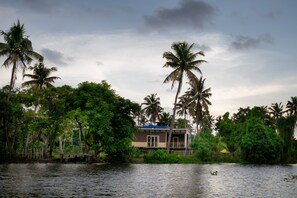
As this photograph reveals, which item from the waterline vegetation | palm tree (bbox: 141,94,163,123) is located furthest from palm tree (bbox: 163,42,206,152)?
palm tree (bbox: 141,94,163,123)

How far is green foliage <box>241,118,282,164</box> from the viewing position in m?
65.4

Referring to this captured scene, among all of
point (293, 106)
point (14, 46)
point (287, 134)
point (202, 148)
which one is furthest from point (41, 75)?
point (293, 106)

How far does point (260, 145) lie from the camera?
6500 centimetres

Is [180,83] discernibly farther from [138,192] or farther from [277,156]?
[138,192]

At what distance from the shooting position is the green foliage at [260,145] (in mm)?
65375

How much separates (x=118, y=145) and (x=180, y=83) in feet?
65.9

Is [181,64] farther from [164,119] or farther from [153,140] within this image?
[164,119]

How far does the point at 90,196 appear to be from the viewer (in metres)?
18.8

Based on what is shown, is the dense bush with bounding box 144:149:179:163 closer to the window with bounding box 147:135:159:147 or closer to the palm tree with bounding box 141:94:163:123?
the window with bounding box 147:135:159:147

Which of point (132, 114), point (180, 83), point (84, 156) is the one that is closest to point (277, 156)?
point (180, 83)

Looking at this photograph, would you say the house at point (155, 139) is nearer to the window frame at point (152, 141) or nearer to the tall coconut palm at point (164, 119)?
the window frame at point (152, 141)

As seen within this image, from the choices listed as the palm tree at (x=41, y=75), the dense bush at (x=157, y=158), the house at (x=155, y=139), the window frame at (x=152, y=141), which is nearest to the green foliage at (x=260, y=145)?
the house at (x=155, y=139)

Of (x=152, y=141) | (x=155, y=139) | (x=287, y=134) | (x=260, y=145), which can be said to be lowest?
(x=260, y=145)

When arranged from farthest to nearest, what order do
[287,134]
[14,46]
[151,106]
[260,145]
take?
[151,106] < [287,134] < [260,145] < [14,46]
